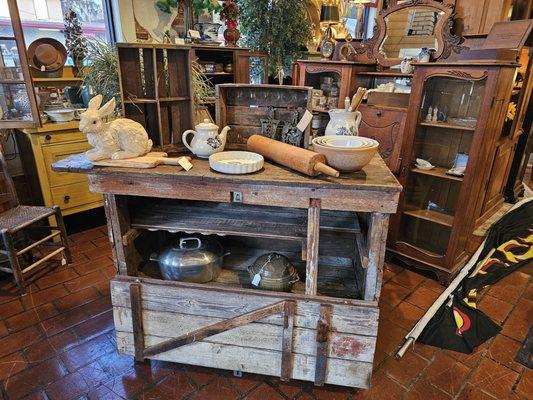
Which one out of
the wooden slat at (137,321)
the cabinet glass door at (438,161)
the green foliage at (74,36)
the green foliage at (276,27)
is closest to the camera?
the wooden slat at (137,321)

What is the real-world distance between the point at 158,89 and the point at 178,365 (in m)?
1.36

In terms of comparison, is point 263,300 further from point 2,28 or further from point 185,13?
point 185,13

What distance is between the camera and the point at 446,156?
99.2 inches

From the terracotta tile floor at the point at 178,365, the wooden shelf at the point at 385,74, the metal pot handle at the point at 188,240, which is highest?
the wooden shelf at the point at 385,74

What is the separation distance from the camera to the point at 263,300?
1.53 meters

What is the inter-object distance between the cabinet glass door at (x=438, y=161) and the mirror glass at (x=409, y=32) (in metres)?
0.49

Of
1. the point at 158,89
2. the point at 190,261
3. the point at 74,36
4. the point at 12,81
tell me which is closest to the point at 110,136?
the point at 158,89

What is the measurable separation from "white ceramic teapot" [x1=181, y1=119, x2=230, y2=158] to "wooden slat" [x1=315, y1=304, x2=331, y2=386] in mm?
832

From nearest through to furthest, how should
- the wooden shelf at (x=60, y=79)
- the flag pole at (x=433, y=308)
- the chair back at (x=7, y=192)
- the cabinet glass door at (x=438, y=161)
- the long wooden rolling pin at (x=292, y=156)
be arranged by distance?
the long wooden rolling pin at (x=292, y=156)
the flag pole at (x=433, y=308)
the cabinet glass door at (x=438, y=161)
the chair back at (x=7, y=192)
the wooden shelf at (x=60, y=79)

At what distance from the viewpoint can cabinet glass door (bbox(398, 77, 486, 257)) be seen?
7.63ft

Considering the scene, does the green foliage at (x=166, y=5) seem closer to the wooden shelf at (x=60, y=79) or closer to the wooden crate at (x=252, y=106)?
the wooden shelf at (x=60, y=79)

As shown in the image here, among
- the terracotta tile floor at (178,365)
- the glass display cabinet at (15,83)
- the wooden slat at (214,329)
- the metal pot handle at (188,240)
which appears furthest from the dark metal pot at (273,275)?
the glass display cabinet at (15,83)

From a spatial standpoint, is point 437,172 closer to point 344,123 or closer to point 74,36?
point 344,123

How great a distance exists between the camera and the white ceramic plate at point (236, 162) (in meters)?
1.38
